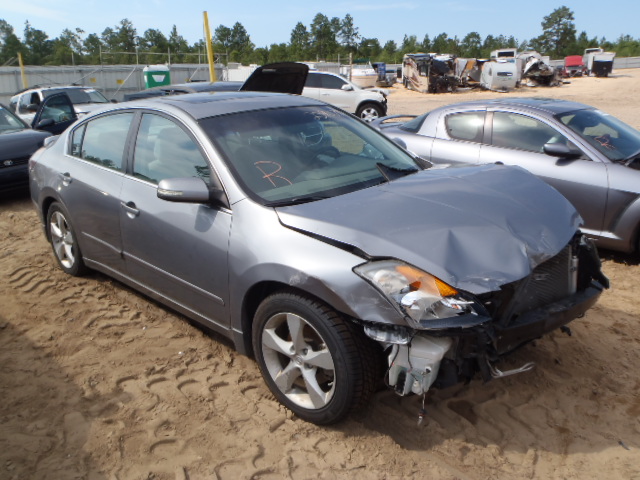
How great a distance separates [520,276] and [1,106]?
9224 millimetres

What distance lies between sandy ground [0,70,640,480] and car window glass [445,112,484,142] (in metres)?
2.63

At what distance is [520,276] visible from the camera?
2648 mm

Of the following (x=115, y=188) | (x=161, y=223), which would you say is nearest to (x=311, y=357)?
(x=161, y=223)

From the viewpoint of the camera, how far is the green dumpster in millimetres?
21156

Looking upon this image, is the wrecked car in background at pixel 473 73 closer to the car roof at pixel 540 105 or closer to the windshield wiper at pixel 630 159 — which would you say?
the car roof at pixel 540 105

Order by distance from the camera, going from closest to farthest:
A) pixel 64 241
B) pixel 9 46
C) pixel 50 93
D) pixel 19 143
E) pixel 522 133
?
1. pixel 64 241
2. pixel 522 133
3. pixel 19 143
4. pixel 50 93
5. pixel 9 46

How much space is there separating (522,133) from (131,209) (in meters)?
4.08

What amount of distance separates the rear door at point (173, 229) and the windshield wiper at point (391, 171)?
105cm

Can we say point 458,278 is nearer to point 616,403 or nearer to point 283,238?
point 283,238

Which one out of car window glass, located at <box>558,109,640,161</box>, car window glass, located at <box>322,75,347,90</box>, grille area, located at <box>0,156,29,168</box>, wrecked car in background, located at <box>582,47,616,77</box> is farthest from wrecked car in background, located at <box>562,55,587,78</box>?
grille area, located at <box>0,156,29,168</box>

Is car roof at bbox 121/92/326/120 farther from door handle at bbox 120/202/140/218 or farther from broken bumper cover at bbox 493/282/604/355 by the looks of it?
broken bumper cover at bbox 493/282/604/355

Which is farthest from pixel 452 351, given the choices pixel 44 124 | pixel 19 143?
pixel 44 124

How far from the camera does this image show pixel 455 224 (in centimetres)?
284

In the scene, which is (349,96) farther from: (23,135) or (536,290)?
(536,290)
